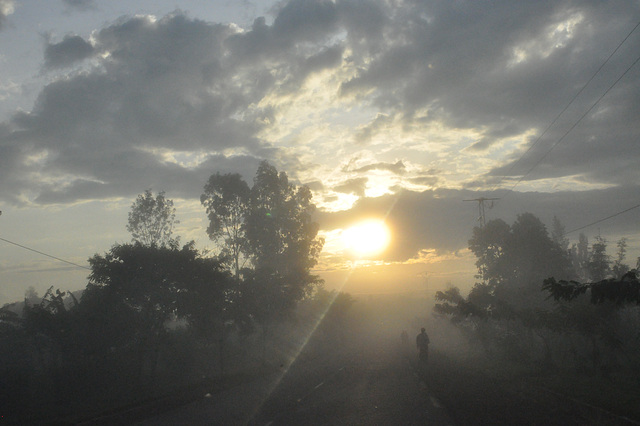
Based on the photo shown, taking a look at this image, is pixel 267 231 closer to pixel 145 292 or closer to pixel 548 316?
pixel 145 292

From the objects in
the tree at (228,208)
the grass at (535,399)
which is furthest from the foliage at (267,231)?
the grass at (535,399)

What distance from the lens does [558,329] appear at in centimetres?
2950

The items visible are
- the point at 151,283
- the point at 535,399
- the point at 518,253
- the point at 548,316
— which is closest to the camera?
the point at 535,399

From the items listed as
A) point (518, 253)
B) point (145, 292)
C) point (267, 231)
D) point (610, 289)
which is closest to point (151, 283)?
point (145, 292)

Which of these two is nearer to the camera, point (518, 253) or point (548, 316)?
point (548, 316)

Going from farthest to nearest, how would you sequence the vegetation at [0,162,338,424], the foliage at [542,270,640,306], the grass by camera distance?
the vegetation at [0,162,338,424] → the foliage at [542,270,640,306] → the grass

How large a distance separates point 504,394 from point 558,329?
1527 cm

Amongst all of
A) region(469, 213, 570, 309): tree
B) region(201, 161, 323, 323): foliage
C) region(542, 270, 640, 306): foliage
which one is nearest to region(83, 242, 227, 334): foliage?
region(201, 161, 323, 323): foliage

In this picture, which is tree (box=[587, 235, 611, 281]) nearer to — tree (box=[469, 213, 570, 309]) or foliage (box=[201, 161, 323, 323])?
tree (box=[469, 213, 570, 309])

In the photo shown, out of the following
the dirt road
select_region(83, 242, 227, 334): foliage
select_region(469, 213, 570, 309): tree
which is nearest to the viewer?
the dirt road

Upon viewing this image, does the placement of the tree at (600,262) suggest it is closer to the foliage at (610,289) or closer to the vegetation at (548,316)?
the vegetation at (548,316)

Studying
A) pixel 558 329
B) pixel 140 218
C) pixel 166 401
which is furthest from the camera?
pixel 140 218

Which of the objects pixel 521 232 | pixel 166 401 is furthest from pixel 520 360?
pixel 521 232

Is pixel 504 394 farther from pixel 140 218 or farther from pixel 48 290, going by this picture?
pixel 140 218
